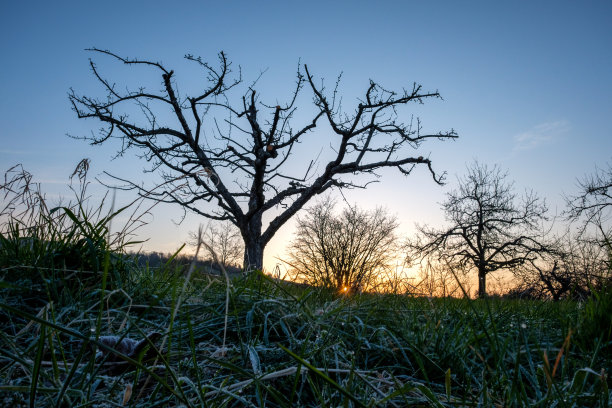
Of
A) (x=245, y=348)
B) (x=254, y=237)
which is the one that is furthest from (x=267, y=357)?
(x=254, y=237)

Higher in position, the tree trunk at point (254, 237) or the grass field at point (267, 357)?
the tree trunk at point (254, 237)

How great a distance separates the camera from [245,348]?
5.36ft

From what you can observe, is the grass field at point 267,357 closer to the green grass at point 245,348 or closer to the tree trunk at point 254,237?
the green grass at point 245,348

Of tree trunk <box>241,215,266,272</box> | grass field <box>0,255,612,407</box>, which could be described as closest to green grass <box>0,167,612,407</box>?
grass field <box>0,255,612,407</box>

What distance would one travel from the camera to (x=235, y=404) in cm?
133

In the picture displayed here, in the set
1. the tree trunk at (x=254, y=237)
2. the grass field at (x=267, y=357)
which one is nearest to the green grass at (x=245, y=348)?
the grass field at (x=267, y=357)

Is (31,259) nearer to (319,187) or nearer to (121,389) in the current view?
(121,389)

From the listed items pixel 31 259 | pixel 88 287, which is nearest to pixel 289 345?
pixel 88 287

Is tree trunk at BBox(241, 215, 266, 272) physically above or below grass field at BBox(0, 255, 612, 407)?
above

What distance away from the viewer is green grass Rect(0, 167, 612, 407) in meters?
1.19

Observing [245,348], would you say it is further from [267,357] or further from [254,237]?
[254,237]

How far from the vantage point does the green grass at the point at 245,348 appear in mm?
1191

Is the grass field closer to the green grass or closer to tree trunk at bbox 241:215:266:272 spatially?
the green grass

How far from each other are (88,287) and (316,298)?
54.8 inches
